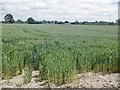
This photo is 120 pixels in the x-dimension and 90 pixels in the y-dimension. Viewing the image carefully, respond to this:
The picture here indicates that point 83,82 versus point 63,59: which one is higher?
point 63,59

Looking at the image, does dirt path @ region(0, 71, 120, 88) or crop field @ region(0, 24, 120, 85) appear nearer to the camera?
dirt path @ region(0, 71, 120, 88)

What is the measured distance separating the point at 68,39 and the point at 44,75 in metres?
2.74

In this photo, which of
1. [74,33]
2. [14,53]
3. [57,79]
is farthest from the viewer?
[74,33]

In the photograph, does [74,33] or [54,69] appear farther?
[74,33]

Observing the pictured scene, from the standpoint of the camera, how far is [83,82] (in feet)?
15.2

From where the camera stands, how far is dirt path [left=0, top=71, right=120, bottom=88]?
14.6ft

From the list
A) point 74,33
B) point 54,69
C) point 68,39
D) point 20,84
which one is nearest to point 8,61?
point 20,84

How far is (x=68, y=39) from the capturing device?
755cm

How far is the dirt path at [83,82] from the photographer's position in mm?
4452

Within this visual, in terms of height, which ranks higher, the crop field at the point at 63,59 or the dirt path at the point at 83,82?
the crop field at the point at 63,59

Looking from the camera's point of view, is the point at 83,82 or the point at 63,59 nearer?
the point at 83,82

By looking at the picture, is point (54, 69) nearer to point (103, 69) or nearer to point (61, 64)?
point (61, 64)

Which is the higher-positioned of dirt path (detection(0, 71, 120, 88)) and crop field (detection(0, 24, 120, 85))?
crop field (detection(0, 24, 120, 85))

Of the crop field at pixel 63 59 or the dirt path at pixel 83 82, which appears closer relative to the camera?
the dirt path at pixel 83 82
